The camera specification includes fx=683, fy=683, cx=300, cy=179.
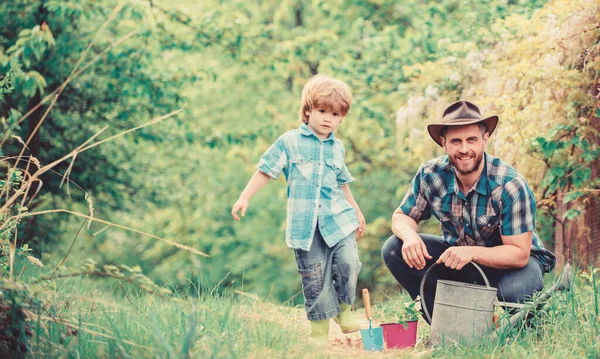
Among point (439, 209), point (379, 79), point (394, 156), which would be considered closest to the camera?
point (439, 209)

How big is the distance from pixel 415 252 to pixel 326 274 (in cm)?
58

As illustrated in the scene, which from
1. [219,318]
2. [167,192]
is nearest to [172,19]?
[167,192]

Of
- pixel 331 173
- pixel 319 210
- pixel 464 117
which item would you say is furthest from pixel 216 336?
pixel 464 117

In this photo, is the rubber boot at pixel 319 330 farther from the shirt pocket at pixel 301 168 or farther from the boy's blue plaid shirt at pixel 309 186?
the shirt pocket at pixel 301 168

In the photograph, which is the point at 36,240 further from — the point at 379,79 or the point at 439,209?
the point at 439,209

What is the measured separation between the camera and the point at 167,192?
9484 millimetres

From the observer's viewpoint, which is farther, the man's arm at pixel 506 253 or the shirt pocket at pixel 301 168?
the shirt pocket at pixel 301 168

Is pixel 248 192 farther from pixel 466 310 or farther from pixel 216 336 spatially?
pixel 466 310

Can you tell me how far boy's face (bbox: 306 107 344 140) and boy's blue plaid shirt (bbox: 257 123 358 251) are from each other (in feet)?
0.21

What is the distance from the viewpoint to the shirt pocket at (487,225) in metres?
3.63

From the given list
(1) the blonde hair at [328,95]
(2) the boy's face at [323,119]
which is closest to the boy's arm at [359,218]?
(2) the boy's face at [323,119]

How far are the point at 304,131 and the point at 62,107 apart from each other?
478 centimetres

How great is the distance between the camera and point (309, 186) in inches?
156

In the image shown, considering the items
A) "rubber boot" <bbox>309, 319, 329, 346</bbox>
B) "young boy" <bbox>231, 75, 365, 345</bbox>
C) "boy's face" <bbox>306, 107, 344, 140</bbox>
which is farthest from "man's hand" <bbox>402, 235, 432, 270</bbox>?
"boy's face" <bbox>306, 107, 344, 140</bbox>
